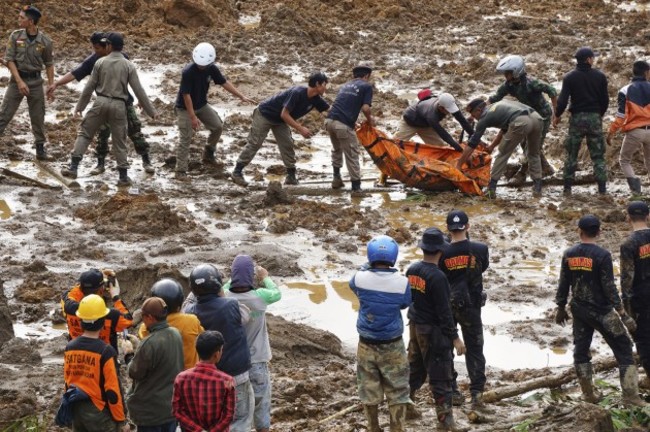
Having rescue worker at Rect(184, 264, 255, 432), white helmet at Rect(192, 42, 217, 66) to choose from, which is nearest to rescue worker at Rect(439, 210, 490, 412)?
rescue worker at Rect(184, 264, 255, 432)

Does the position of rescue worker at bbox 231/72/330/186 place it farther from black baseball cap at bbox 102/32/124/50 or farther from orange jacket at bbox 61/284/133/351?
orange jacket at bbox 61/284/133/351

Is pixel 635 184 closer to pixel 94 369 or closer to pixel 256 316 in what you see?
pixel 256 316

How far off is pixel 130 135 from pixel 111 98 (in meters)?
0.94

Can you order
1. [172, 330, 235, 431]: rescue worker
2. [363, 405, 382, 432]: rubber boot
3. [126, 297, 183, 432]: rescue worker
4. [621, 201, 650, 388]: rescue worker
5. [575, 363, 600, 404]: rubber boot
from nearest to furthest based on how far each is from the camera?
[172, 330, 235, 431]: rescue worker < [126, 297, 183, 432]: rescue worker < [363, 405, 382, 432]: rubber boot < [575, 363, 600, 404]: rubber boot < [621, 201, 650, 388]: rescue worker

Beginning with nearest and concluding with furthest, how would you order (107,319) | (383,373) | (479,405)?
(107,319), (383,373), (479,405)

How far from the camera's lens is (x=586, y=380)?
336 inches

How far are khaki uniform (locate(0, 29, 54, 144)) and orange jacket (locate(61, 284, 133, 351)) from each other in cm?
773

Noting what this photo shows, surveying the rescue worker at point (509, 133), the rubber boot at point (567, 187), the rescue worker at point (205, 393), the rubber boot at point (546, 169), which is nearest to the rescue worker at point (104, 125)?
the rescue worker at point (509, 133)

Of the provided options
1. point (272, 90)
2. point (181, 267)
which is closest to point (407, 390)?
point (181, 267)

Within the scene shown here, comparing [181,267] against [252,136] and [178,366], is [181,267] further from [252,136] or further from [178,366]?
[178,366]

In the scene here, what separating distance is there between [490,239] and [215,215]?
3.06 metres

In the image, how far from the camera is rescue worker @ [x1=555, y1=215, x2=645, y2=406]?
27.5 ft

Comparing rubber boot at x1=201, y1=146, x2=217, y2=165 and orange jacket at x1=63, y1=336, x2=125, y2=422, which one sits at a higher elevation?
rubber boot at x1=201, y1=146, x2=217, y2=165

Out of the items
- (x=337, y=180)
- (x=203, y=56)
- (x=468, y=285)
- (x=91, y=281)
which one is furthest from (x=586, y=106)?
(x=91, y=281)
